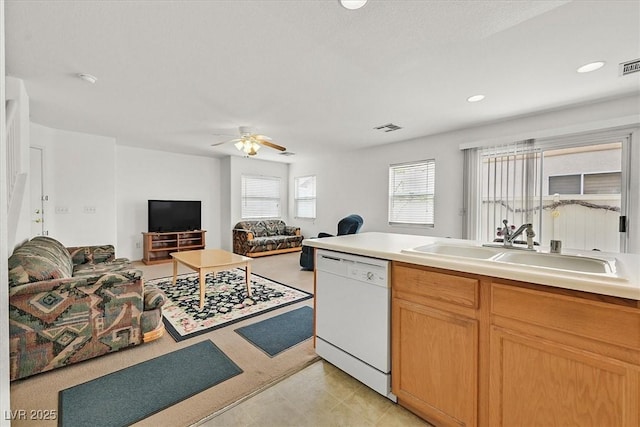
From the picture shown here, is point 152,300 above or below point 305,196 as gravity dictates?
below

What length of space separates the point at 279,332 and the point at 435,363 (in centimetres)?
158

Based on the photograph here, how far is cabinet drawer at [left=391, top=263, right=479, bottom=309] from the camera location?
1.32m

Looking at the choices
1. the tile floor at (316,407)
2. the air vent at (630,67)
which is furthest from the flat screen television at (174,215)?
the air vent at (630,67)

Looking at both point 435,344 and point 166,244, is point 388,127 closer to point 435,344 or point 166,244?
point 435,344

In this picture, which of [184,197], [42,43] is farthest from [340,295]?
[184,197]

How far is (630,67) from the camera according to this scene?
2.34 meters

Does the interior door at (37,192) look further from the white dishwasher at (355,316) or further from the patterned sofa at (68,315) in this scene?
the white dishwasher at (355,316)

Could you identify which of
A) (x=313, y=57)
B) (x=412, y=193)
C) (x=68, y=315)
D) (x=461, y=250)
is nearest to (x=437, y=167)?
(x=412, y=193)

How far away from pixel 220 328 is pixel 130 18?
2.66 m

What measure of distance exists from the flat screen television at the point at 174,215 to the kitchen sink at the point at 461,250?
575cm

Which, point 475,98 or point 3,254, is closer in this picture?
point 3,254

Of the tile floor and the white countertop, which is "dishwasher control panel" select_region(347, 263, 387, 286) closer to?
the white countertop

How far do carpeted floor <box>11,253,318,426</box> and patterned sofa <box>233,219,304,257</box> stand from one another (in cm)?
349

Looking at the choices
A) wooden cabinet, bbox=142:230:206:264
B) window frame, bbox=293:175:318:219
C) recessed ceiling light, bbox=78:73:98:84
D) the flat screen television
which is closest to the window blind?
window frame, bbox=293:175:318:219
